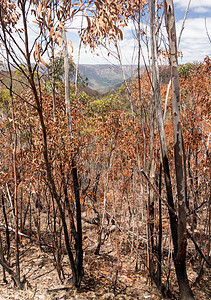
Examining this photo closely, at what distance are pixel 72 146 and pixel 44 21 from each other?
2.83m

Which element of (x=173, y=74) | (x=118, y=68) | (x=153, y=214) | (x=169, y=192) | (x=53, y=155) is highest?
(x=118, y=68)

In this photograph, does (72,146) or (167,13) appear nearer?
(167,13)

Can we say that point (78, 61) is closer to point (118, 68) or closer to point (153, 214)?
point (118, 68)

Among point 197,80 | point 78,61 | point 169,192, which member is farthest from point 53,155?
point 197,80

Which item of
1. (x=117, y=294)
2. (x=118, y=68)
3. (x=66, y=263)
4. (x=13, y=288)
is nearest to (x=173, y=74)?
(x=118, y=68)

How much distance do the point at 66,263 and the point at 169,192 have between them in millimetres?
4919

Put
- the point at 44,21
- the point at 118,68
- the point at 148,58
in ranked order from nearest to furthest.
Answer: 1. the point at 44,21
2. the point at 148,58
3. the point at 118,68

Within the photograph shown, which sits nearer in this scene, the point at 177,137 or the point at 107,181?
the point at 177,137

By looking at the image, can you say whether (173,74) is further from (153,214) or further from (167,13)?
(153,214)

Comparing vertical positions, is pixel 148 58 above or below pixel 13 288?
above

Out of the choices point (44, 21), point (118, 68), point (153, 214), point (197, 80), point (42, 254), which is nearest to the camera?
point (44, 21)

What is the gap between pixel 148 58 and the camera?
407cm

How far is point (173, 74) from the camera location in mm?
2430

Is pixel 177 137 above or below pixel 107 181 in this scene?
above
